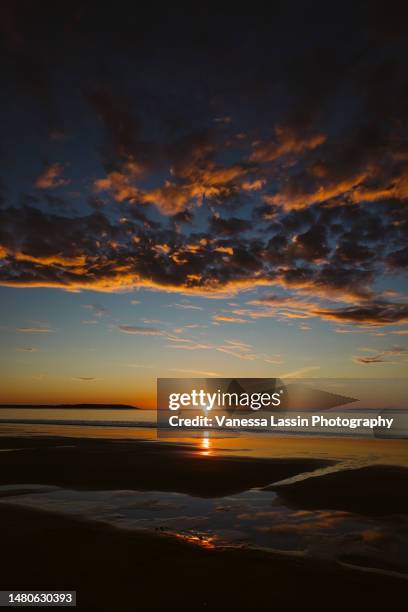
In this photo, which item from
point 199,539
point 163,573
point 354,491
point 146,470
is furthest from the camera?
point 146,470

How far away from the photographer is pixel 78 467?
54.9 feet

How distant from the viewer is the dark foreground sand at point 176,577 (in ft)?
17.5

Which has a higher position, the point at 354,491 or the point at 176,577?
the point at 176,577

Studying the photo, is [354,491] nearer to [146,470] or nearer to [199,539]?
[199,539]

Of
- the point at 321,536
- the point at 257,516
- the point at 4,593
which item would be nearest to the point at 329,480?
the point at 257,516

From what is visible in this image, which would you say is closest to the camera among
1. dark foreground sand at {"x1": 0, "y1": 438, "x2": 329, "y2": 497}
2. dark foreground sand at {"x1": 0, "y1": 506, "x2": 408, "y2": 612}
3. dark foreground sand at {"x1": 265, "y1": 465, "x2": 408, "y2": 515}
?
dark foreground sand at {"x1": 0, "y1": 506, "x2": 408, "y2": 612}

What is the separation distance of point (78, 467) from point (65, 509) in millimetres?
7179

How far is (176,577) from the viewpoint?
6.05 meters

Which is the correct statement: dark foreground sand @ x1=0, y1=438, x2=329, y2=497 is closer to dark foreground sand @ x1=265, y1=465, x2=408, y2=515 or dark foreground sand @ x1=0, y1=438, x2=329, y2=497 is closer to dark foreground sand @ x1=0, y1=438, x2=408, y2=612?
dark foreground sand @ x1=265, y1=465, x2=408, y2=515

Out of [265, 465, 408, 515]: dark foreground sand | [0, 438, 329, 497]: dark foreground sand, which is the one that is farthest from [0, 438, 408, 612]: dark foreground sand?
[0, 438, 329, 497]: dark foreground sand

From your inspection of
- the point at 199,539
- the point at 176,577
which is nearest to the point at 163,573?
the point at 176,577

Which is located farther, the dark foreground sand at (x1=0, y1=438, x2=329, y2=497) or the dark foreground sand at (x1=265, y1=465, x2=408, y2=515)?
the dark foreground sand at (x1=0, y1=438, x2=329, y2=497)

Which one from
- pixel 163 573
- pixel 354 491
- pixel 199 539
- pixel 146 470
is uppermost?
pixel 163 573

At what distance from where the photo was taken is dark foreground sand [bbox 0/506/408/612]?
534 cm
